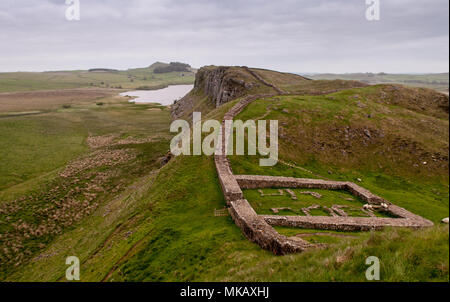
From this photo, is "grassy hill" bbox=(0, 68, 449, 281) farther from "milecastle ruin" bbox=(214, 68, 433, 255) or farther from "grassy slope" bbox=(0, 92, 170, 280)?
"milecastle ruin" bbox=(214, 68, 433, 255)

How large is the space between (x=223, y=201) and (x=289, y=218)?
7.16 meters

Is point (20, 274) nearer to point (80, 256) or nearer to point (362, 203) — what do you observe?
point (80, 256)

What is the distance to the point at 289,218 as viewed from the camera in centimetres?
2133

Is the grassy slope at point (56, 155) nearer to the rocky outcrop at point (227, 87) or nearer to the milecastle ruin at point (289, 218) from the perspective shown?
the milecastle ruin at point (289, 218)

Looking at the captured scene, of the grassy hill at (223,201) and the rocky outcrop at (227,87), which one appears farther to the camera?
the rocky outcrop at (227,87)

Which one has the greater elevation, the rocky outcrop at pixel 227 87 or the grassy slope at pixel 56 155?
the rocky outcrop at pixel 227 87

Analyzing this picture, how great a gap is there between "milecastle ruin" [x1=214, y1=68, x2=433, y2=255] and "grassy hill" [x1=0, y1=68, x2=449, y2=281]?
1.09 m

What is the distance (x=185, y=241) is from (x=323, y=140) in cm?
3047

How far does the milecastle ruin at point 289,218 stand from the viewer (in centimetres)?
1662

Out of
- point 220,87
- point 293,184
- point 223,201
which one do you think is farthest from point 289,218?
point 220,87

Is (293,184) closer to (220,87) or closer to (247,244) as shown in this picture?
(247,244)

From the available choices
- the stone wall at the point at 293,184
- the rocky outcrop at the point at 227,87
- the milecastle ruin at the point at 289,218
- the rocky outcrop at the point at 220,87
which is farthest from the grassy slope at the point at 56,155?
the rocky outcrop at the point at 227,87

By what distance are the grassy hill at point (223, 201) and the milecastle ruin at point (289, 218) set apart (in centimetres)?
109
